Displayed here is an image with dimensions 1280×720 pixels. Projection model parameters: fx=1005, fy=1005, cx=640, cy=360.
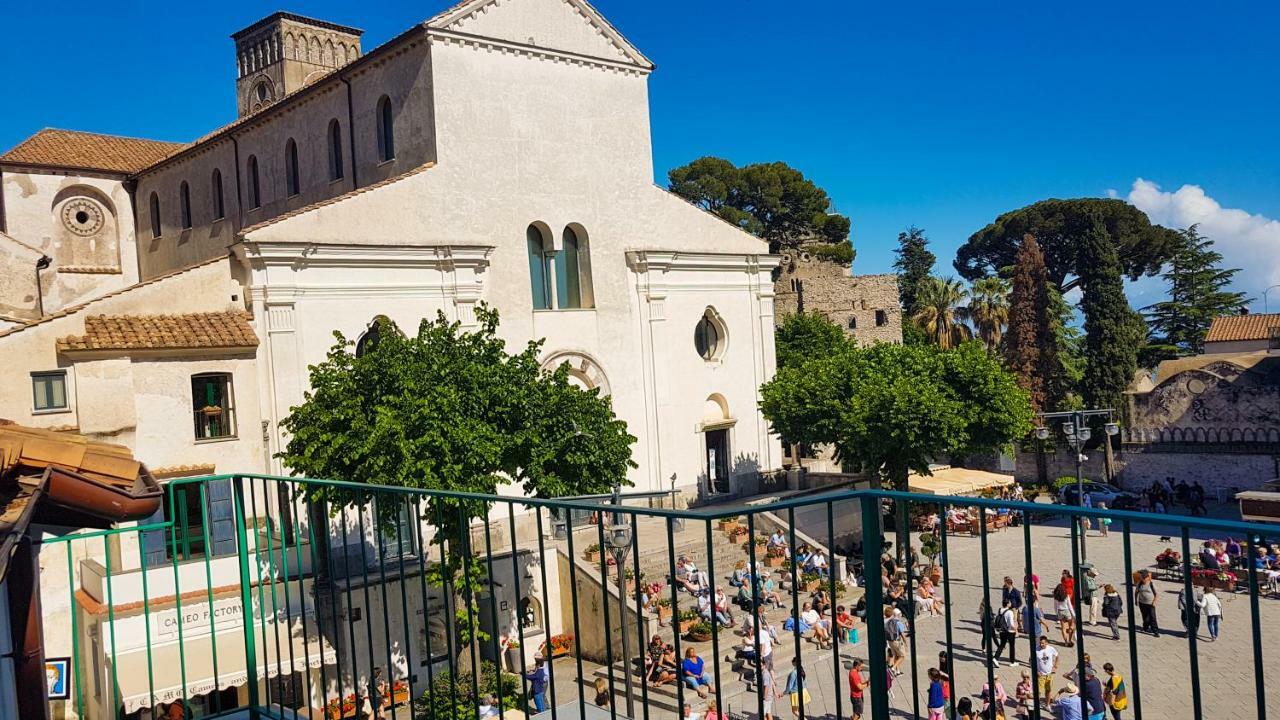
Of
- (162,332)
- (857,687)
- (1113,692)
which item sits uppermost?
(162,332)

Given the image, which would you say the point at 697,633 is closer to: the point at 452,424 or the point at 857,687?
the point at 452,424

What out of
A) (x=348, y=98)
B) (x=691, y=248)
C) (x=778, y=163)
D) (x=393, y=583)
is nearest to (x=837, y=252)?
(x=778, y=163)

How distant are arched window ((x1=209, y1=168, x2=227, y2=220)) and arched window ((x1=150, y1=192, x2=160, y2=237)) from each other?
13.7 feet

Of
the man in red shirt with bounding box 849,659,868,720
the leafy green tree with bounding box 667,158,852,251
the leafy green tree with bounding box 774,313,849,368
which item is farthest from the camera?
the leafy green tree with bounding box 667,158,852,251

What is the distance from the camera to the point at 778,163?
6594cm

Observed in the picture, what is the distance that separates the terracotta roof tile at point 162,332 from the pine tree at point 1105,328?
40956 mm

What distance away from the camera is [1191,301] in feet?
213

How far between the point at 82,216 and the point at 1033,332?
42.9m

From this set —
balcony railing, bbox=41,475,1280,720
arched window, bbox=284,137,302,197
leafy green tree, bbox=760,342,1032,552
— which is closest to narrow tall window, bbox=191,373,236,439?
balcony railing, bbox=41,475,1280,720

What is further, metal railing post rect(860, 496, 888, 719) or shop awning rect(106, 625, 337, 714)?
shop awning rect(106, 625, 337, 714)

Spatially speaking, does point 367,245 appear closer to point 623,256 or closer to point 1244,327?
point 623,256

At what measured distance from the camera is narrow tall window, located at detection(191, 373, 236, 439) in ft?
71.2

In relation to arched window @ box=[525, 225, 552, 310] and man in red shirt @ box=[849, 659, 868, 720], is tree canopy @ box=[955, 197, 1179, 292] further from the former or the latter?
Result: man in red shirt @ box=[849, 659, 868, 720]

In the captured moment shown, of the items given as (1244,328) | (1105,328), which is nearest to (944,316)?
(1105,328)
